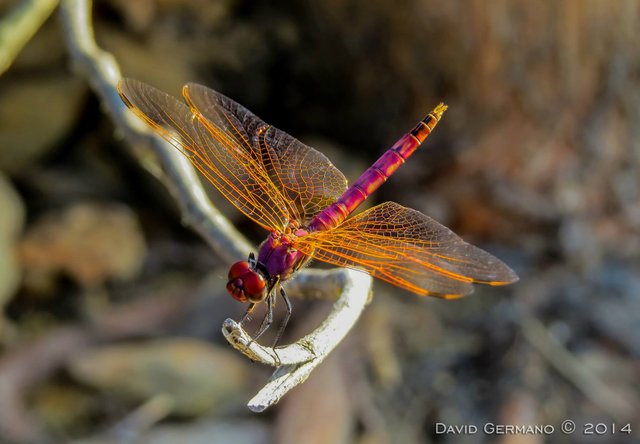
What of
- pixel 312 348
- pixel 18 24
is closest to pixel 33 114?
pixel 18 24

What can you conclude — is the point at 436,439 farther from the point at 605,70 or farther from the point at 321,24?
the point at 321,24

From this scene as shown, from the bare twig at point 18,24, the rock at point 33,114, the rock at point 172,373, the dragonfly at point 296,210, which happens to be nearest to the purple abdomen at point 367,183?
the dragonfly at point 296,210

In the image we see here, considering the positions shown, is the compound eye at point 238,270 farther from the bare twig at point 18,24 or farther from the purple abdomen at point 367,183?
the bare twig at point 18,24

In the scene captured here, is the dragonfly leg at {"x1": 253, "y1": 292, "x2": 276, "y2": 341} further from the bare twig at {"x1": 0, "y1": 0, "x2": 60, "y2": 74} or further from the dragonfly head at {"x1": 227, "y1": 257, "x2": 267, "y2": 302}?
the bare twig at {"x1": 0, "y1": 0, "x2": 60, "y2": 74}

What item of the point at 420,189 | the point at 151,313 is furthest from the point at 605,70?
the point at 151,313

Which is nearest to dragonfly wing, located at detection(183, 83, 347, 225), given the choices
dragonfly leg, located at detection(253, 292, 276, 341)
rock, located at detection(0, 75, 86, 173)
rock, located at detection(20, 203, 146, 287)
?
dragonfly leg, located at detection(253, 292, 276, 341)

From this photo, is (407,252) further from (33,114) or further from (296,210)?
(33,114)
